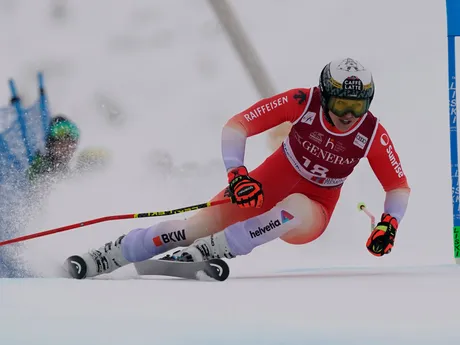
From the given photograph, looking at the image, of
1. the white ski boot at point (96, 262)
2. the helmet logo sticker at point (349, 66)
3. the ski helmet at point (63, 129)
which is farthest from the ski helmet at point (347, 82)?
the ski helmet at point (63, 129)

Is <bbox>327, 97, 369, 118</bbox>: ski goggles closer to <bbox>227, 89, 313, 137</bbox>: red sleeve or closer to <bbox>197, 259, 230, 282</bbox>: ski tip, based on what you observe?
<bbox>227, 89, 313, 137</bbox>: red sleeve

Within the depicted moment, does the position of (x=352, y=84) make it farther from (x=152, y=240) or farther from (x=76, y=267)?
(x=76, y=267)

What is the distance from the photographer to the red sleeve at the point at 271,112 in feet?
11.9

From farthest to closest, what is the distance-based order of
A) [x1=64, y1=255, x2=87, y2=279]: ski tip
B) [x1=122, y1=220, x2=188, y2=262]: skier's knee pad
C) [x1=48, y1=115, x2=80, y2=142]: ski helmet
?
1. [x1=48, y1=115, x2=80, y2=142]: ski helmet
2. [x1=122, y1=220, x2=188, y2=262]: skier's knee pad
3. [x1=64, y1=255, x2=87, y2=279]: ski tip

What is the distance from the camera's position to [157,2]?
6.39 m

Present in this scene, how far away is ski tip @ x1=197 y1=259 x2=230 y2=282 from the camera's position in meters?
3.24

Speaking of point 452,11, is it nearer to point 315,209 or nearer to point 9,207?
point 315,209

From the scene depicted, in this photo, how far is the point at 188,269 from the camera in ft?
11.0

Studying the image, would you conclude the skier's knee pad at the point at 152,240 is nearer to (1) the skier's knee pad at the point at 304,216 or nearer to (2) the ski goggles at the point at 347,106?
(1) the skier's knee pad at the point at 304,216

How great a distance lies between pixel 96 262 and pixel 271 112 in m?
1.11

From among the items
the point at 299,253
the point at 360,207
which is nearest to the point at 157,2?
the point at 299,253

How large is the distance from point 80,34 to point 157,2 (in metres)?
0.71

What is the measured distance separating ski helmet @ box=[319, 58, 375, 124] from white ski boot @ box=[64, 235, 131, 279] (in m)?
1.25

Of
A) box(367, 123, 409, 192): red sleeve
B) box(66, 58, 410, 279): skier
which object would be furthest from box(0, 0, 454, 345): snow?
box(367, 123, 409, 192): red sleeve
